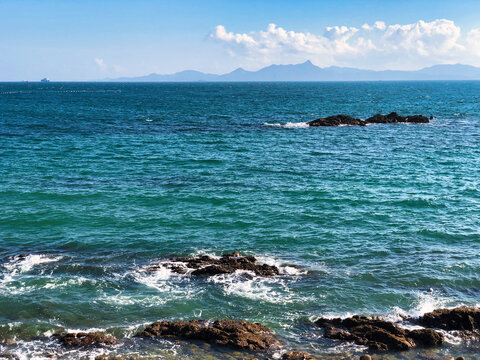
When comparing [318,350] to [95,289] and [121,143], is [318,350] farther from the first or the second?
[121,143]

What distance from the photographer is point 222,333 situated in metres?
19.5

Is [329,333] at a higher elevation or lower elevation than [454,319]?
lower

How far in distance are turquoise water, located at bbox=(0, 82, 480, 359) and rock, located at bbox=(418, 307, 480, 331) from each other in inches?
40.4

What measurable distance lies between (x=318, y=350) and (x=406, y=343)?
3862 mm

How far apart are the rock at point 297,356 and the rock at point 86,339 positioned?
7.64 m

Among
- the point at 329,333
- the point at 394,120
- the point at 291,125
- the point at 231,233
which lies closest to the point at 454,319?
the point at 329,333

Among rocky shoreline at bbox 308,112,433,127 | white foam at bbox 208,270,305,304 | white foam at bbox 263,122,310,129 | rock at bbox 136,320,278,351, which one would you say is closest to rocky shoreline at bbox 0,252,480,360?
rock at bbox 136,320,278,351

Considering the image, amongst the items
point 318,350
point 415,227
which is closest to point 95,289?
point 318,350

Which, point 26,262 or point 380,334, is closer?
point 380,334

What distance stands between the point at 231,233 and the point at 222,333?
12851mm

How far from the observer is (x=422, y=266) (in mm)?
27062

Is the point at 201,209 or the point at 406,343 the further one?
Result: the point at 201,209

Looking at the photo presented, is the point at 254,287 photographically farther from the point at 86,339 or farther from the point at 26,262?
the point at 26,262

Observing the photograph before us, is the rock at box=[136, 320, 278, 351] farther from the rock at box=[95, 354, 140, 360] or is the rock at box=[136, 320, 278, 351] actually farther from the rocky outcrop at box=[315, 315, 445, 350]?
the rocky outcrop at box=[315, 315, 445, 350]
